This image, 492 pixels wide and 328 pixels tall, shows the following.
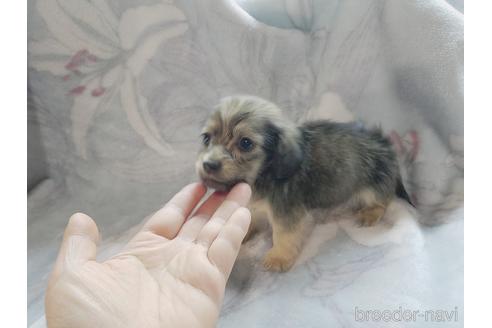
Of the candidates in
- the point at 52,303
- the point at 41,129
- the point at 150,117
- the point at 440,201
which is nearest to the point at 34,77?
the point at 41,129

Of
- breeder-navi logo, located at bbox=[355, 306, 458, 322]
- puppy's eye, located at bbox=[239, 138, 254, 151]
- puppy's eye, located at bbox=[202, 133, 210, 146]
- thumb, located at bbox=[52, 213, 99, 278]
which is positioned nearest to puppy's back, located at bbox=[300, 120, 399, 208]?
puppy's eye, located at bbox=[239, 138, 254, 151]

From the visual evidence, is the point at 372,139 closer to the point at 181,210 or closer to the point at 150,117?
the point at 181,210

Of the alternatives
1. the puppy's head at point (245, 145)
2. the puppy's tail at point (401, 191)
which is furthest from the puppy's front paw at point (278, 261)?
the puppy's tail at point (401, 191)

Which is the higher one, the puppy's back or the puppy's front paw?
the puppy's back

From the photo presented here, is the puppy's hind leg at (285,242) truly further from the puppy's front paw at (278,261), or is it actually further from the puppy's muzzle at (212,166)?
the puppy's muzzle at (212,166)

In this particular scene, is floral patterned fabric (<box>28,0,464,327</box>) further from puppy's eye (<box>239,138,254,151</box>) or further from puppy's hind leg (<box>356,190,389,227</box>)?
puppy's eye (<box>239,138,254,151</box>)

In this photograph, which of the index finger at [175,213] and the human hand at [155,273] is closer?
the human hand at [155,273]
